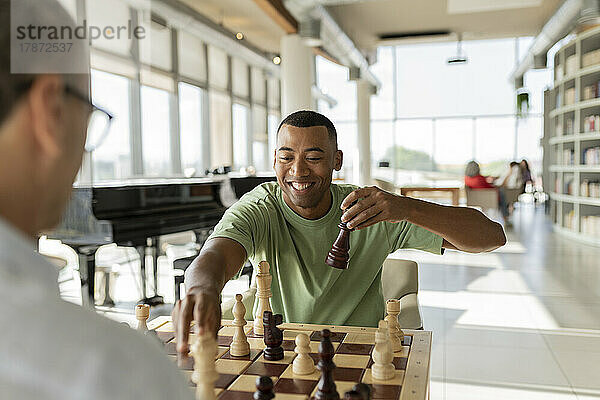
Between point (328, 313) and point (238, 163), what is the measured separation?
11.6 m

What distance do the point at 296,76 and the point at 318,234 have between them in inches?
278

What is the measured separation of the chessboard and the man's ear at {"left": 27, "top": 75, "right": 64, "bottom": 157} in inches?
34.3

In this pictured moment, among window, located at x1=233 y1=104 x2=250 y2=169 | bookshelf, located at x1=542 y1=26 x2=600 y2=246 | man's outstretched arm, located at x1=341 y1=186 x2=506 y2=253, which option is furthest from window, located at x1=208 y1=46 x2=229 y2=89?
man's outstretched arm, located at x1=341 y1=186 x2=506 y2=253

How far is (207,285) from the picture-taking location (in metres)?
1.48

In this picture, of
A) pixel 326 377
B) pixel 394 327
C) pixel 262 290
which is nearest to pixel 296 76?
pixel 262 290

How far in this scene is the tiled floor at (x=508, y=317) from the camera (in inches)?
129

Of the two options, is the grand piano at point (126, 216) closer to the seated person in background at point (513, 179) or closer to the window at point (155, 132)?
the window at point (155, 132)

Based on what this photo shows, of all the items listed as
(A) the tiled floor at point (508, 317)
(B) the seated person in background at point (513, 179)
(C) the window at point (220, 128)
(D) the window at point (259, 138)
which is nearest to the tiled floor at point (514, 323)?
(A) the tiled floor at point (508, 317)

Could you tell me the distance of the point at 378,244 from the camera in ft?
7.29

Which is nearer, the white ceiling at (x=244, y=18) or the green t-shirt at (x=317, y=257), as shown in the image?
the green t-shirt at (x=317, y=257)

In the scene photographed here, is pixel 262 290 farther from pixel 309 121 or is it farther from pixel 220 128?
pixel 220 128

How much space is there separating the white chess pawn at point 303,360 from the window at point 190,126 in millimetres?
9090

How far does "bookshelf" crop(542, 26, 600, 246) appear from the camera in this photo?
348 inches

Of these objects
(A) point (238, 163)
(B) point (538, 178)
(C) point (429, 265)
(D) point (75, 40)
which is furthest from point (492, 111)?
(D) point (75, 40)
